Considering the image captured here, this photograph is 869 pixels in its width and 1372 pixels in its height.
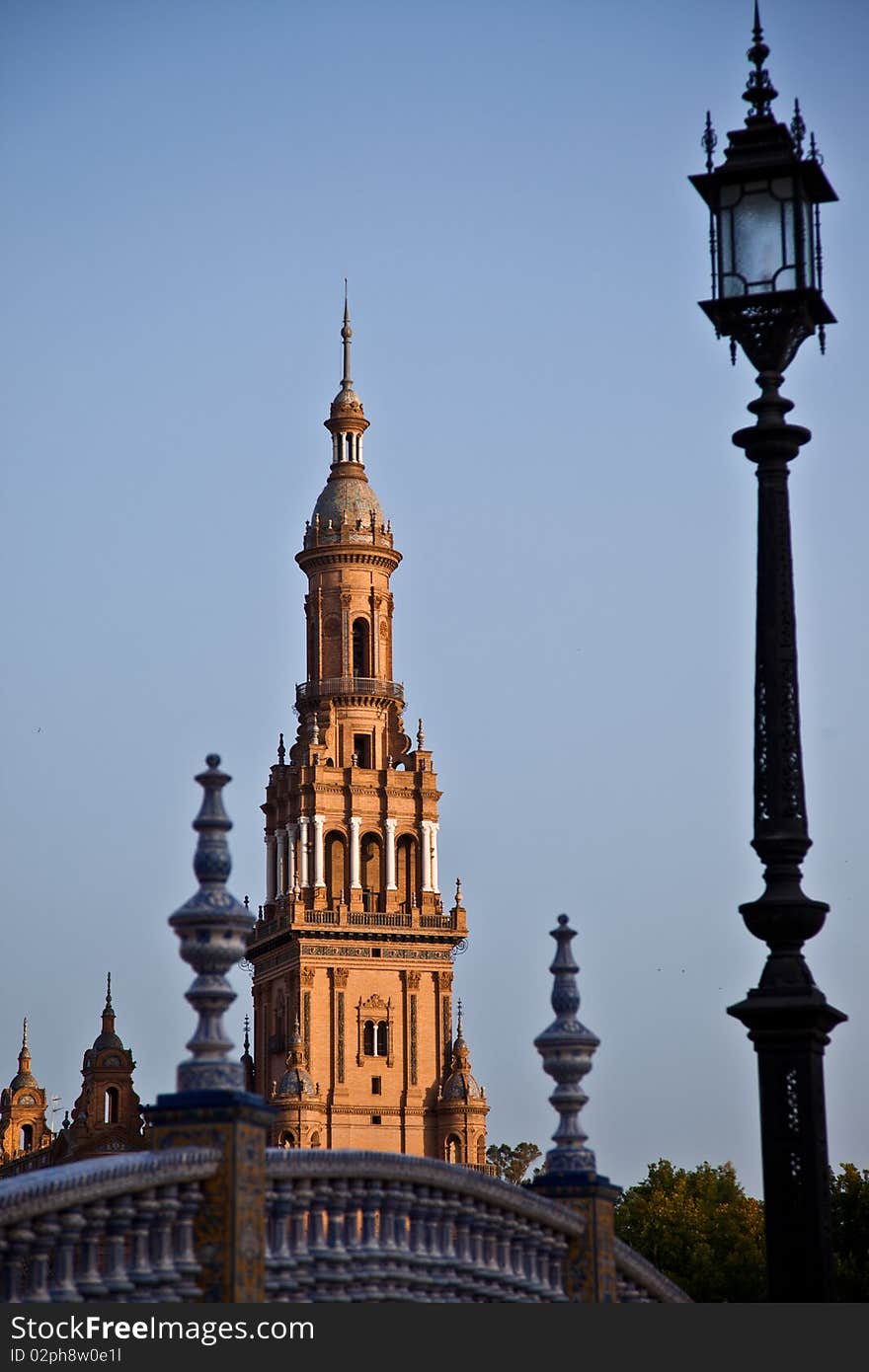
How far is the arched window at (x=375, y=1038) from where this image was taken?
330 ft

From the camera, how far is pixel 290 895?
334 feet

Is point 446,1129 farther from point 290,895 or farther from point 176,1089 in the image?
point 176,1089

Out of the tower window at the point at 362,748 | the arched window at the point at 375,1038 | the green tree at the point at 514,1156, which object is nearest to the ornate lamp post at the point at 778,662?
the arched window at the point at 375,1038

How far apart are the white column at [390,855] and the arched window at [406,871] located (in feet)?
1.11

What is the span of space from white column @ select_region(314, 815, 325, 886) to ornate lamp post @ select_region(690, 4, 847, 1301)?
3193 inches

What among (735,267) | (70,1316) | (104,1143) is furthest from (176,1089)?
(104,1143)

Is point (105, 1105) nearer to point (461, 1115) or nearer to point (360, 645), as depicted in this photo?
point (461, 1115)

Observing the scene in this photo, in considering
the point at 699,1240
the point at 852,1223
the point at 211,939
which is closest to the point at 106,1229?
the point at 211,939

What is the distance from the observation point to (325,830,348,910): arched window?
10369 centimetres

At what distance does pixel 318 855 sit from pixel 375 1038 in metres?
7.34

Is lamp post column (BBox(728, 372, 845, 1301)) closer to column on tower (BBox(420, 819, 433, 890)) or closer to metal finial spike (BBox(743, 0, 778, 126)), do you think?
metal finial spike (BBox(743, 0, 778, 126))

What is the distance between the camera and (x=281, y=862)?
105m

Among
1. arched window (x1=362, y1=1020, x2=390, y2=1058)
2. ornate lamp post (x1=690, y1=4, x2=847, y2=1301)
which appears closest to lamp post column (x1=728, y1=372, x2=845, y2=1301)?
ornate lamp post (x1=690, y1=4, x2=847, y2=1301)

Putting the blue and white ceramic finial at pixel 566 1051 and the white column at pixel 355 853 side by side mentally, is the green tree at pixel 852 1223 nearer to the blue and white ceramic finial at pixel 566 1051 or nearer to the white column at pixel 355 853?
the white column at pixel 355 853
